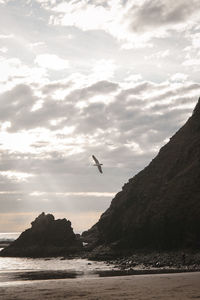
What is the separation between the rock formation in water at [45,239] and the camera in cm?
9606

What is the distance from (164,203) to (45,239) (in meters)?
39.6

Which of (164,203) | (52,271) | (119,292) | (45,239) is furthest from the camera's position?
(45,239)

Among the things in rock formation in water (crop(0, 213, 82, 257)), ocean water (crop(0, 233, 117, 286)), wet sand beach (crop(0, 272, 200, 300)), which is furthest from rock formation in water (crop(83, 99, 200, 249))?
wet sand beach (crop(0, 272, 200, 300))

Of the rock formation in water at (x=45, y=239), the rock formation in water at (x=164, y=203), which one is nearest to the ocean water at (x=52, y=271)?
the rock formation in water at (x=164, y=203)

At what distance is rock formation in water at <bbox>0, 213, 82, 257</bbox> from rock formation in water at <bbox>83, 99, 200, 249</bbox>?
44.6 ft

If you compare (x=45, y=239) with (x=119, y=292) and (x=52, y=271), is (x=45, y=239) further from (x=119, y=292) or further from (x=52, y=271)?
(x=119, y=292)

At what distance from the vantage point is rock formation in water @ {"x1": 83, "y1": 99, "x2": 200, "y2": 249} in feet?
211

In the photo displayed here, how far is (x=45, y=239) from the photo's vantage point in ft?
322

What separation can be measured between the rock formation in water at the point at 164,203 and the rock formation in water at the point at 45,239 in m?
13.6

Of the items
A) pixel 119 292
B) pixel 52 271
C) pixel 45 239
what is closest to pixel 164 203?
pixel 52 271

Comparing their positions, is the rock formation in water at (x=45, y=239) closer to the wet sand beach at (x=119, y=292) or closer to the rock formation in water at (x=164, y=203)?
the rock formation in water at (x=164, y=203)

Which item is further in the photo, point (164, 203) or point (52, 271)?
point (164, 203)

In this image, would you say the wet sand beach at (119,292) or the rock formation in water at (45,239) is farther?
the rock formation in water at (45,239)

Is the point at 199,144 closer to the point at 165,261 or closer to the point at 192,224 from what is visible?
the point at 192,224
